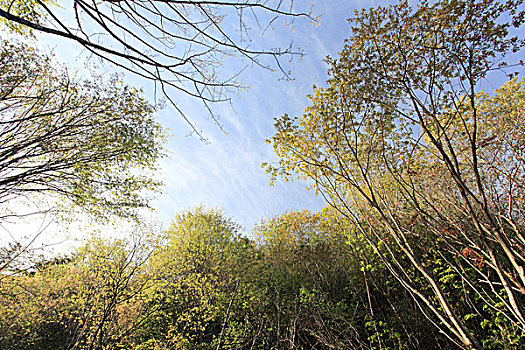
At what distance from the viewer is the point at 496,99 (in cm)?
697

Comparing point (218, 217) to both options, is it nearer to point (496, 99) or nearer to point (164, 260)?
point (164, 260)

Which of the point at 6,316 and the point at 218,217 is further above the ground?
the point at 218,217

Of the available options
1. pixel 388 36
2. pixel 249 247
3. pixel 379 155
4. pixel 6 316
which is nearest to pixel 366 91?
pixel 388 36

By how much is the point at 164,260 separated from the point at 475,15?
37.6 feet

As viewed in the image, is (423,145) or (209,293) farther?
(209,293)

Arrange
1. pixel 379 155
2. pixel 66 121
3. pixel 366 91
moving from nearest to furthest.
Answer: pixel 366 91 → pixel 379 155 → pixel 66 121

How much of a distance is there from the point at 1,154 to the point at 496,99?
1265cm

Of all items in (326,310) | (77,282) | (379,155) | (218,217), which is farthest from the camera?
(218,217)

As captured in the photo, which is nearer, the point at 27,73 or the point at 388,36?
the point at 388,36

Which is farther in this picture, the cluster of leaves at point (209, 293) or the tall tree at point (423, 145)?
the cluster of leaves at point (209, 293)

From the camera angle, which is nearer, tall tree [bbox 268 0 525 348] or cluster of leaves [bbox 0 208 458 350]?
tall tree [bbox 268 0 525 348]

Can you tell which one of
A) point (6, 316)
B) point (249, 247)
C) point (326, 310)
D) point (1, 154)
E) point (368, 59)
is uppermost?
point (249, 247)

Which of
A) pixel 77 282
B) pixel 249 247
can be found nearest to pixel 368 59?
pixel 249 247

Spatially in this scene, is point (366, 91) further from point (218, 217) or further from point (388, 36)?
point (218, 217)
